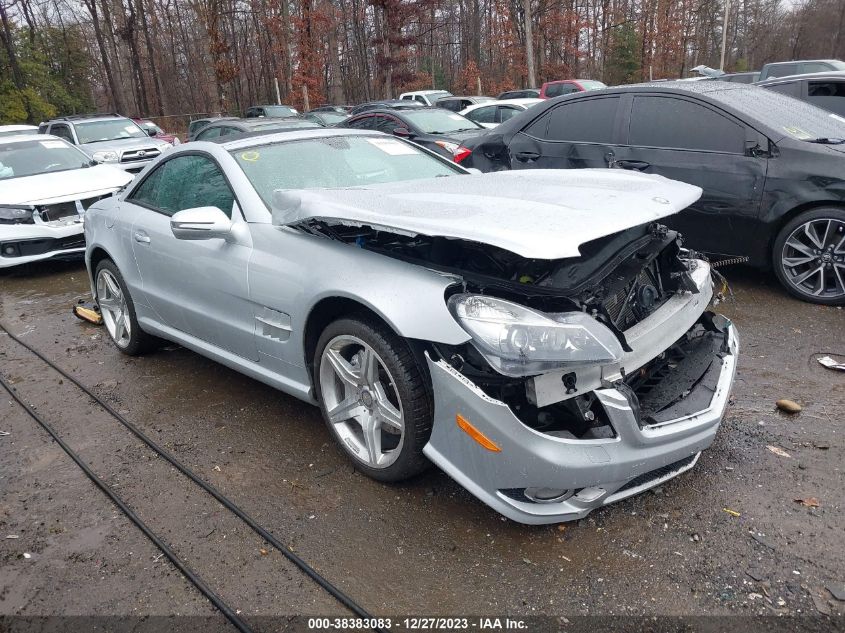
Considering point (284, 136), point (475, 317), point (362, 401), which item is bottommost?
point (362, 401)

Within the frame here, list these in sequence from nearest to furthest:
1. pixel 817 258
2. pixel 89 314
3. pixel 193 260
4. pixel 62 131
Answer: pixel 193 260 < pixel 817 258 < pixel 89 314 < pixel 62 131

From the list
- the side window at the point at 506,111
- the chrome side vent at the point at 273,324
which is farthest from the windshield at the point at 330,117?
the chrome side vent at the point at 273,324

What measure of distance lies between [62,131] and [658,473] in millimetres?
14743

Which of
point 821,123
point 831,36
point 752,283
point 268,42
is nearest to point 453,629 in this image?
point 752,283

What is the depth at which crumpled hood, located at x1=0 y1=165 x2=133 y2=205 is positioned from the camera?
7.73 metres

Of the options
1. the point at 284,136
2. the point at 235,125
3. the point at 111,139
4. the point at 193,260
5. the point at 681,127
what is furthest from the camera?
the point at 111,139

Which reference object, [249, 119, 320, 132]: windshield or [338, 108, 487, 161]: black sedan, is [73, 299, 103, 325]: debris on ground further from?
[338, 108, 487, 161]: black sedan

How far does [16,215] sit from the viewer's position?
7.64m

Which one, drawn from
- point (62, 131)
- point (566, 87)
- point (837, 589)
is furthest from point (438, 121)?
point (837, 589)

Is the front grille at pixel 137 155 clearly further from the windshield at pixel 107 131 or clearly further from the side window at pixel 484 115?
the side window at pixel 484 115

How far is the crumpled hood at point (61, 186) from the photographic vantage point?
773 cm

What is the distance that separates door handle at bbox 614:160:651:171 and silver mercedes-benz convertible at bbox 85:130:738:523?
7.22 feet

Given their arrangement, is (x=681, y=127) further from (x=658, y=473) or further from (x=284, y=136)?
(x=658, y=473)

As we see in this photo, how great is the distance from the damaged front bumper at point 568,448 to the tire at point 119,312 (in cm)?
303
